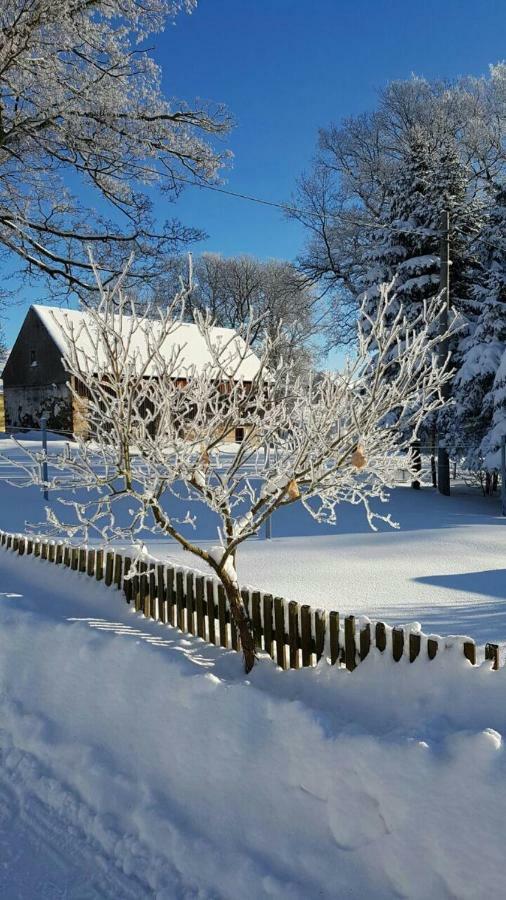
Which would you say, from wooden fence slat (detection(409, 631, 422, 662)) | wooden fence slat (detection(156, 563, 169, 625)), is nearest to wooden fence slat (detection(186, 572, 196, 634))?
wooden fence slat (detection(156, 563, 169, 625))

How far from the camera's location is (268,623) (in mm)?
4625

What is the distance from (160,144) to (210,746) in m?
9.92

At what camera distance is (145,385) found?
426 centimetres

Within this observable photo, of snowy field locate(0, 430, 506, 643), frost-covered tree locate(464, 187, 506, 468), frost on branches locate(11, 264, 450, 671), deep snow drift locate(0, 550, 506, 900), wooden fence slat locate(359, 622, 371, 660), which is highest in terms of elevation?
frost-covered tree locate(464, 187, 506, 468)

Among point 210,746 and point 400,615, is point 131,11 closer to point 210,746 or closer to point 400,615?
→ point 400,615

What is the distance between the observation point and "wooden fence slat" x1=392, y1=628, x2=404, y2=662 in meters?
3.87

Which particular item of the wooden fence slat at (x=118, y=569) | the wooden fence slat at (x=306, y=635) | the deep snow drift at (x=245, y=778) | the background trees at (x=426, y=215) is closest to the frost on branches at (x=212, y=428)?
the wooden fence slat at (x=306, y=635)

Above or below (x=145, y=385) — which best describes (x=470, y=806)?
below

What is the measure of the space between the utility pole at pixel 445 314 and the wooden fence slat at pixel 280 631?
11473 millimetres

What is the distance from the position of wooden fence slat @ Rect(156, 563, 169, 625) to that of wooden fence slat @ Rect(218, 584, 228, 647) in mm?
746

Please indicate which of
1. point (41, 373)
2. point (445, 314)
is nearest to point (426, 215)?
point (445, 314)

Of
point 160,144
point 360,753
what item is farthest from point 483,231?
point 360,753

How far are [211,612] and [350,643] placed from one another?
1378mm

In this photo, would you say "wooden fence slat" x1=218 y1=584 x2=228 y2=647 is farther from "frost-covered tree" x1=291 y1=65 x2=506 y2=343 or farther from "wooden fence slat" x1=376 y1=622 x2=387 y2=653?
"frost-covered tree" x1=291 y1=65 x2=506 y2=343
